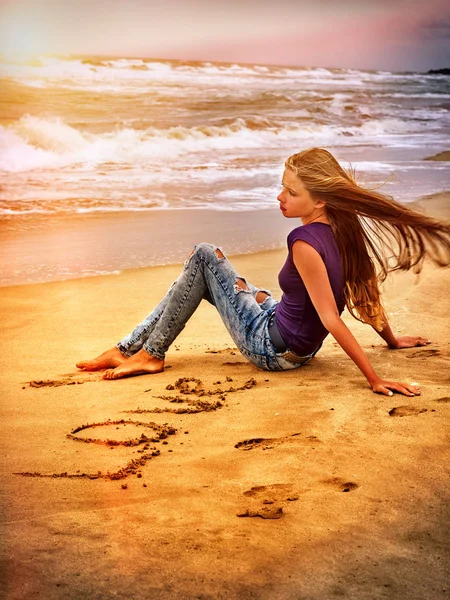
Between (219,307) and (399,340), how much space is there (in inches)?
37.0

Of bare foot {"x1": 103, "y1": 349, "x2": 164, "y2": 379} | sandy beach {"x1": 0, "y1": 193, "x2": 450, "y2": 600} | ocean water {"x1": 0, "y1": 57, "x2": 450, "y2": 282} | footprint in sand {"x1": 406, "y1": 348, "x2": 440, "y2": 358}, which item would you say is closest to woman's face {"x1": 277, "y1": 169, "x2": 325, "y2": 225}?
sandy beach {"x1": 0, "y1": 193, "x2": 450, "y2": 600}

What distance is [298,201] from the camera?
3.46m

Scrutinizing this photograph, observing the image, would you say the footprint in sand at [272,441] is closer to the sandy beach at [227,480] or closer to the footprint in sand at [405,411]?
the sandy beach at [227,480]

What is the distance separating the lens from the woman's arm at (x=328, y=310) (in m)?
3.15

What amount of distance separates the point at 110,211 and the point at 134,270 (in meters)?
2.57

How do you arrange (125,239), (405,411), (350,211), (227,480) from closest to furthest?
(227,480) < (405,411) < (350,211) < (125,239)

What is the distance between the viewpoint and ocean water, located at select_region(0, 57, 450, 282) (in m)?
9.64

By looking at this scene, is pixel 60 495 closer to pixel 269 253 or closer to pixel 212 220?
pixel 269 253

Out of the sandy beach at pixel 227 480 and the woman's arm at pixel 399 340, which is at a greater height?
the woman's arm at pixel 399 340

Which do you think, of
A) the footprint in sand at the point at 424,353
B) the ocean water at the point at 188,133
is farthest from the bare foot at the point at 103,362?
the ocean water at the point at 188,133

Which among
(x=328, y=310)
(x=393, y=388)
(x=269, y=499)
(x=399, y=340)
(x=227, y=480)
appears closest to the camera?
(x=269, y=499)

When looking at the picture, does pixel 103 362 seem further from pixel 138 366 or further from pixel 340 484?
pixel 340 484

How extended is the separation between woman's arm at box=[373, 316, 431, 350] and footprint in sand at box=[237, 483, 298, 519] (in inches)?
62.1

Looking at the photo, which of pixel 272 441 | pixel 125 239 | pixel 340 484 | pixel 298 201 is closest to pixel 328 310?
pixel 298 201
